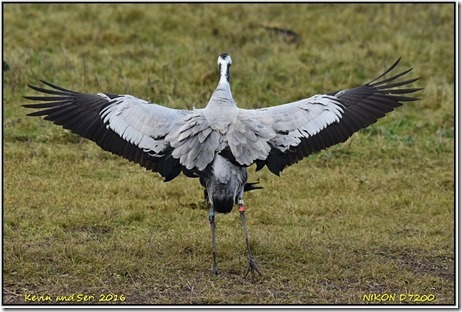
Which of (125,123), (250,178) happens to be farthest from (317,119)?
(250,178)

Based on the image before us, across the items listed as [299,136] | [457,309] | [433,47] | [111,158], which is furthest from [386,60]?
[457,309]

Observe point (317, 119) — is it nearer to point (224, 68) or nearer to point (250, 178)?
point (224, 68)

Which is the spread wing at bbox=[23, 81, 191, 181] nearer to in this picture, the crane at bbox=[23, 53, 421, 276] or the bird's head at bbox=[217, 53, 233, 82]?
the crane at bbox=[23, 53, 421, 276]

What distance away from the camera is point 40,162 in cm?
1045

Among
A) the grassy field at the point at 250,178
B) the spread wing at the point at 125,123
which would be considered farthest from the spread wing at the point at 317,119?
the grassy field at the point at 250,178

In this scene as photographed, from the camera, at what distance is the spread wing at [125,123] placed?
7539 millimetres

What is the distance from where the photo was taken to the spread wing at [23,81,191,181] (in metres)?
7.54

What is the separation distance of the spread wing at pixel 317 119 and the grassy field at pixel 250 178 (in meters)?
0.94

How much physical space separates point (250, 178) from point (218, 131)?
2933 millimetres

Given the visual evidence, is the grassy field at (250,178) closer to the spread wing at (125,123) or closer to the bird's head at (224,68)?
the spread wing at (125,123)

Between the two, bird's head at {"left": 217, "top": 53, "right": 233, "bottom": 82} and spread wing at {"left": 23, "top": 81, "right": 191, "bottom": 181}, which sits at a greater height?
→ bird's head at {"left": 217, "top": 53, "right": 233, "bottom": 82}

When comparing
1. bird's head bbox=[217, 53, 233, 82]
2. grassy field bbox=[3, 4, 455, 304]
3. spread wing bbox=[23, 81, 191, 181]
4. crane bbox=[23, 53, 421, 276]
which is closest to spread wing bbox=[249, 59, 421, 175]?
crane bbox=[23, 53, 421, 276]

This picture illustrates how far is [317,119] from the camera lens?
7785 mm

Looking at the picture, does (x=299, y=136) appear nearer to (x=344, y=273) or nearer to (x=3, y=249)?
(x=344, y=273)
